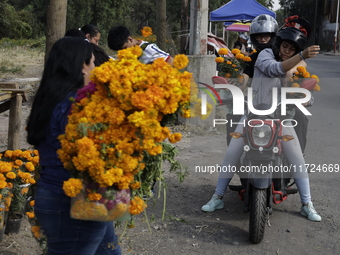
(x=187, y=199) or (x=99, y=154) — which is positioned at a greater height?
(x=99, y=154)

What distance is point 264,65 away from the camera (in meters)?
5.00

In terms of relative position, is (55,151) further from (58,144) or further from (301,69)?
(301,69)

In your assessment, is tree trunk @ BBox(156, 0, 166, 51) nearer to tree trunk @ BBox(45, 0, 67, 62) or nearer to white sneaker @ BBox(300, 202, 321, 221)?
tree trunk @ BBox(45, 0, 67, 62)

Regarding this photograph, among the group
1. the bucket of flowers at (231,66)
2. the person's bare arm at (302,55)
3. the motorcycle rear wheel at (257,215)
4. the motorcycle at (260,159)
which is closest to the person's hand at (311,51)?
the person's bare arm at (302,55)

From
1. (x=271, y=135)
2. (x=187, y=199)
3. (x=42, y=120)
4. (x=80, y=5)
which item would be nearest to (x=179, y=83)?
(x=42, y=120)

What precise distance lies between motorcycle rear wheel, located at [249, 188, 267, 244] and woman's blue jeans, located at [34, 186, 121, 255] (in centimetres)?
201

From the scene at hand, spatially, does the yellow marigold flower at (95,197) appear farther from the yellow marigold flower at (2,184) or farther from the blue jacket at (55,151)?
the yellow marigold flower at (2,184)

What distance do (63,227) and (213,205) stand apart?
2.85 meters

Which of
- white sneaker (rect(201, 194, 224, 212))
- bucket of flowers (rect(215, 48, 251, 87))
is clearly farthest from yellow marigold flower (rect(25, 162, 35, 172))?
bucket of flowers (rect(215, 48, 251, 87))

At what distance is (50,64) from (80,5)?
3790 centimetres

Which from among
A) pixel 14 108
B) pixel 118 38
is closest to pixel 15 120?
pixel 14 108

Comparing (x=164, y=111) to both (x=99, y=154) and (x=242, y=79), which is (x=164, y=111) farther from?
(x=242, y=79)

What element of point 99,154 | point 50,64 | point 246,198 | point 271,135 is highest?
point 50,64

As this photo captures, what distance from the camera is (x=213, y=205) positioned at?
551cm
